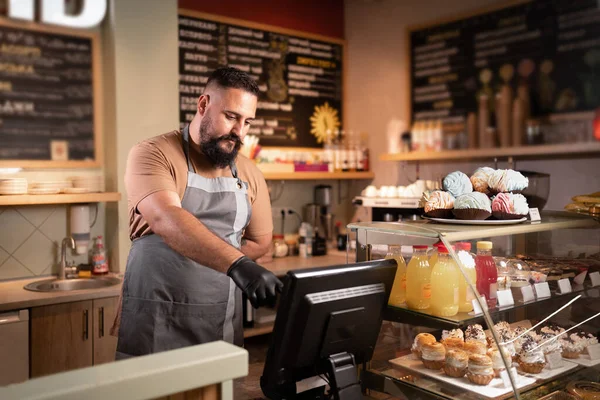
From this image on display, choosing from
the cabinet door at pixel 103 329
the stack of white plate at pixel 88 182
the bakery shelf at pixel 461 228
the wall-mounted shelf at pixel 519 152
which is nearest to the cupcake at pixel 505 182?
the bakery shelf at pixel 461 228

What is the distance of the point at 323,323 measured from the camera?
1254 millimetres

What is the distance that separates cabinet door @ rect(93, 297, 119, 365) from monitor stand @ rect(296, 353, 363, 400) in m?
2.09

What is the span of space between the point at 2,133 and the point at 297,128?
2249 mm

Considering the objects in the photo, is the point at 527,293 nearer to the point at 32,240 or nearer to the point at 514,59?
the point at 514,59

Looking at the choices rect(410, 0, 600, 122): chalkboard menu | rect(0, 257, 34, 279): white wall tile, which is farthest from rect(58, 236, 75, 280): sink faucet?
rect(410, 0, 600, 122): chalkboard menu

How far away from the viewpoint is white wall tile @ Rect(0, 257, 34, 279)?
342 cm

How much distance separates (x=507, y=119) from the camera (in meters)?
3.67

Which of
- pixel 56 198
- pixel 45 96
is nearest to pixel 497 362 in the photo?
pixel 56 198

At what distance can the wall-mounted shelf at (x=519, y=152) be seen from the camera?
3.27 meters

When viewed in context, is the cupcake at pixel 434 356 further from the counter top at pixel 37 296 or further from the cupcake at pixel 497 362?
the counter top at pixel 37 296

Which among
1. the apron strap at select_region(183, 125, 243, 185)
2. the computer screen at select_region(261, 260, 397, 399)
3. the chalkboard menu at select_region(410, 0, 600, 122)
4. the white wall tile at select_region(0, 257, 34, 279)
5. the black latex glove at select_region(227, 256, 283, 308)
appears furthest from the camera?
the chalkboard menu at select_region(410, 0, 600, 122)

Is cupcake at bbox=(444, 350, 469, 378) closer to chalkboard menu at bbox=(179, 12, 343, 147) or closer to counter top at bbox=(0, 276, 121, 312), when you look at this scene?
counter top at bbox=(0, 276, 121, 312)

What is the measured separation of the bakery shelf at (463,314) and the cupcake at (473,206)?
29 cm

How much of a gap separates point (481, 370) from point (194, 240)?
3.02ft
